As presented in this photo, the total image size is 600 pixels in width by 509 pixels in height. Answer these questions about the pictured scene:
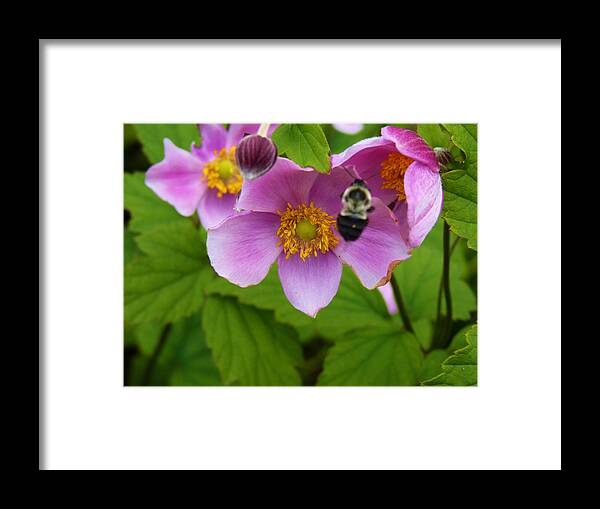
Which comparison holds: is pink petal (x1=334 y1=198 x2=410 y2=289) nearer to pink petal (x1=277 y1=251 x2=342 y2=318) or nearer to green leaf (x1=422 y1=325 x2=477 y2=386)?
pink petal (x1=277 y1=251 x2=342 y2=318)

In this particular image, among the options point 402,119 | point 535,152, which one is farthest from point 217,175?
point 535,152

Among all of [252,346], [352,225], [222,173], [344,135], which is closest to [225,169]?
[222,173]

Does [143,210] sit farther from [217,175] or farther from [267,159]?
[267,159]

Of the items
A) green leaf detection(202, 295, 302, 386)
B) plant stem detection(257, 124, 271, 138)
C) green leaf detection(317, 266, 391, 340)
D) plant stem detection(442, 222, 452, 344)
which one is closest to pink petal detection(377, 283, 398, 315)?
green leaf detection(317, 266, 391, 340)

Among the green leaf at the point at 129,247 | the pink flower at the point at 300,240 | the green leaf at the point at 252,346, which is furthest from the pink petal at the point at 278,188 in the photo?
the green leaf at the point at 129,247

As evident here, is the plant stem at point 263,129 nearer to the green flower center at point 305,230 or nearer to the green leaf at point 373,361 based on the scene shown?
the green flower center at point 305,230

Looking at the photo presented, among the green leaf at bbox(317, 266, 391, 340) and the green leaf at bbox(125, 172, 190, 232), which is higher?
the green leaf at bbox(125, 172, 190, 232)
